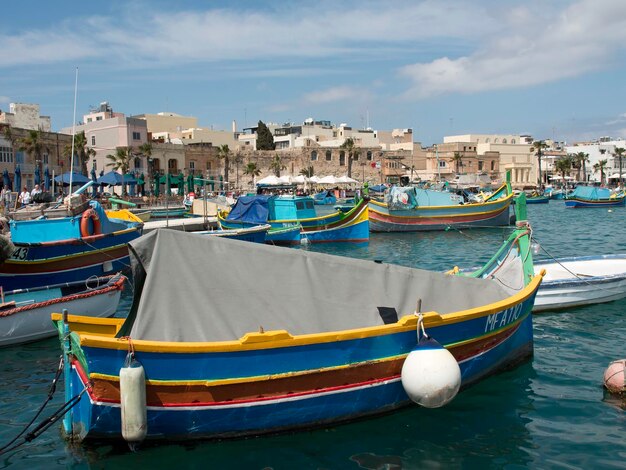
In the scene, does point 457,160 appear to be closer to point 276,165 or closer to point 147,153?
point 276,165

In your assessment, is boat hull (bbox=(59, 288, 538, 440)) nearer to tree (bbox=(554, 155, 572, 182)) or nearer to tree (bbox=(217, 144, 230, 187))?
tree (bbox=(217, 144, 230, 187))

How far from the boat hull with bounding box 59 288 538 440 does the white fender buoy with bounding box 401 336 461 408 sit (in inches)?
15.7

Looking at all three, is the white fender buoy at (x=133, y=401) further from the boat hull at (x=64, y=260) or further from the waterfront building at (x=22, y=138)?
the waterfront building at (x=22, y=138)

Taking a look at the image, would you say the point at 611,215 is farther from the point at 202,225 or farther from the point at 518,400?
the point at 518,400

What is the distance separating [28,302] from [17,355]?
144 cm

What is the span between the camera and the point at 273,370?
723 centimetres

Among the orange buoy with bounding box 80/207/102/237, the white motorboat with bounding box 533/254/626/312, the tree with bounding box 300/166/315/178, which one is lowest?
the white motorboat with bounding box 533/254/626/312

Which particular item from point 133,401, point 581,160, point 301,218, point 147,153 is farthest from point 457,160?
point 133,401

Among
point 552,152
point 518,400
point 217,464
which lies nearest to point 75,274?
point 217,464

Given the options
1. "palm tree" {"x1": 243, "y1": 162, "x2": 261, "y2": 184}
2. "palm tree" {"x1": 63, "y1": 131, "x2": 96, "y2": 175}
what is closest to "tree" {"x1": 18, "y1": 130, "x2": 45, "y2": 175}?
"palm tree" {"x1": 63, "y1": 131, "x2": 96, "y2": 175}

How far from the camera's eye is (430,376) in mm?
7422

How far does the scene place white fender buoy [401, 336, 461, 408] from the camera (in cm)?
742

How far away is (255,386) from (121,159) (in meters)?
56.2

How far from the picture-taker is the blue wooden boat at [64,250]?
1619 cm
